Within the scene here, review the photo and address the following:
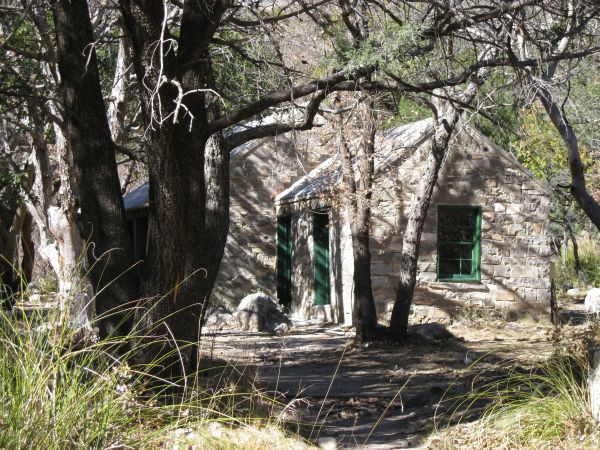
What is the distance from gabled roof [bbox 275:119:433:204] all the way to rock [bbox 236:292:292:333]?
251 centimetres

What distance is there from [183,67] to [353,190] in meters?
7.64

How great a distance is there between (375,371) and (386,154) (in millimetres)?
6667

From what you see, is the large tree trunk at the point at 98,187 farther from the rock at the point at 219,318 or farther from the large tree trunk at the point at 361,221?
the rock at the point at 219,318

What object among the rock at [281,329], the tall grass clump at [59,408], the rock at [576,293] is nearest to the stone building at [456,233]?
the rock at [281,329]

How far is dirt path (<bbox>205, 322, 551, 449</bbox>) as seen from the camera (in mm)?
8047

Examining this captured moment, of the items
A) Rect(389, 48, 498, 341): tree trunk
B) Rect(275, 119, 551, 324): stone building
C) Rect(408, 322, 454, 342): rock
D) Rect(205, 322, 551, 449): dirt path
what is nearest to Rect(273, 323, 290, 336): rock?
Rect(205, 322, 551, 449): dirt path

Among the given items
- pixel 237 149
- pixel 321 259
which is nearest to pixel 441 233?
pixel 321 259

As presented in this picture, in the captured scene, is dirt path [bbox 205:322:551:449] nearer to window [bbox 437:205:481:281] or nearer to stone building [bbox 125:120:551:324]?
stone building [bbox 125:120:551:324]

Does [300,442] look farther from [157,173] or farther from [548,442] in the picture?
[157,173]

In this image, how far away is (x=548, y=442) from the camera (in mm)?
6016

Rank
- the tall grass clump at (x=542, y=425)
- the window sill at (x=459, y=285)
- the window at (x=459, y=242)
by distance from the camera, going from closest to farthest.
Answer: the tall grass clump at (x=542, y=425)
the window sill at (x=459, y=285)
the window at (x=459, y=242)

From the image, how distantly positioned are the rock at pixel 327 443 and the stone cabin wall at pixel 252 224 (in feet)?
44.4

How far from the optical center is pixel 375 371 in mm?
12141

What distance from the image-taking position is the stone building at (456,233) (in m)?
17.4
